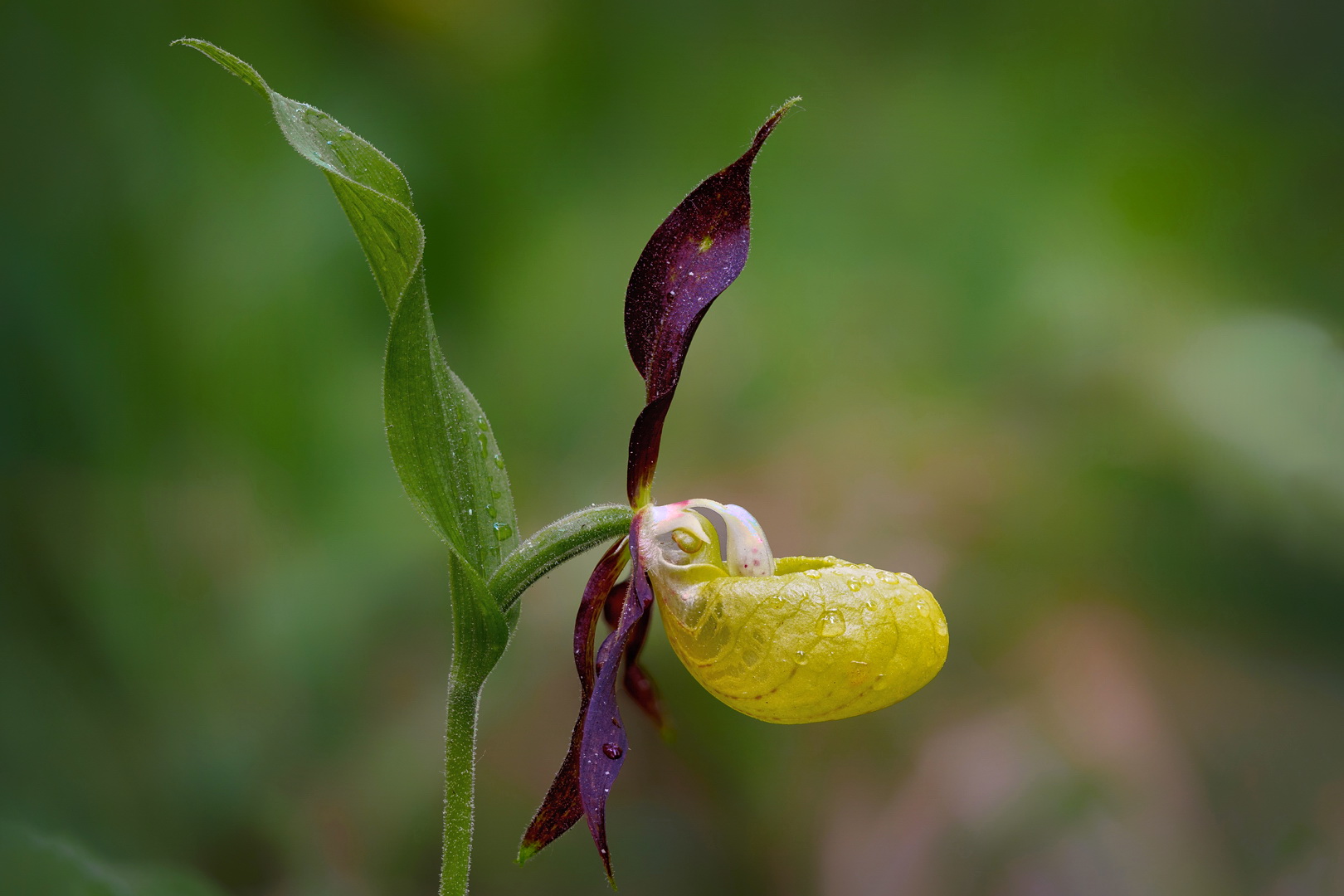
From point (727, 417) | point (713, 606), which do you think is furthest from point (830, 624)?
point (727, 417)

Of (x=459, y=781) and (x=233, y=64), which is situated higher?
(x=233, y=64)

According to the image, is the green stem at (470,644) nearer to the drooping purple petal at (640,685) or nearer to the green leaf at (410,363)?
the green leaf at (410,363)

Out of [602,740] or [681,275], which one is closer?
[602,740]

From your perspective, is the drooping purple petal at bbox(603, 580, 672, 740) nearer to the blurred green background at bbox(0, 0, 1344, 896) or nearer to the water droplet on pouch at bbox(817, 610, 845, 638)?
the water droplet on pouch at bbox(817, 610, 845, 638)

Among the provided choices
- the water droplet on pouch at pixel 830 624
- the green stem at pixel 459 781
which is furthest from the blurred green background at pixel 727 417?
the water droplet on pouch at pixel 830 624

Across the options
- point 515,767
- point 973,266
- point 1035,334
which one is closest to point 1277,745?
point 1035,334

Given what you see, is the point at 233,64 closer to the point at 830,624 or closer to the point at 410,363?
the point at 410,363

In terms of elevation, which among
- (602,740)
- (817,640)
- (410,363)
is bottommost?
(602,740)
